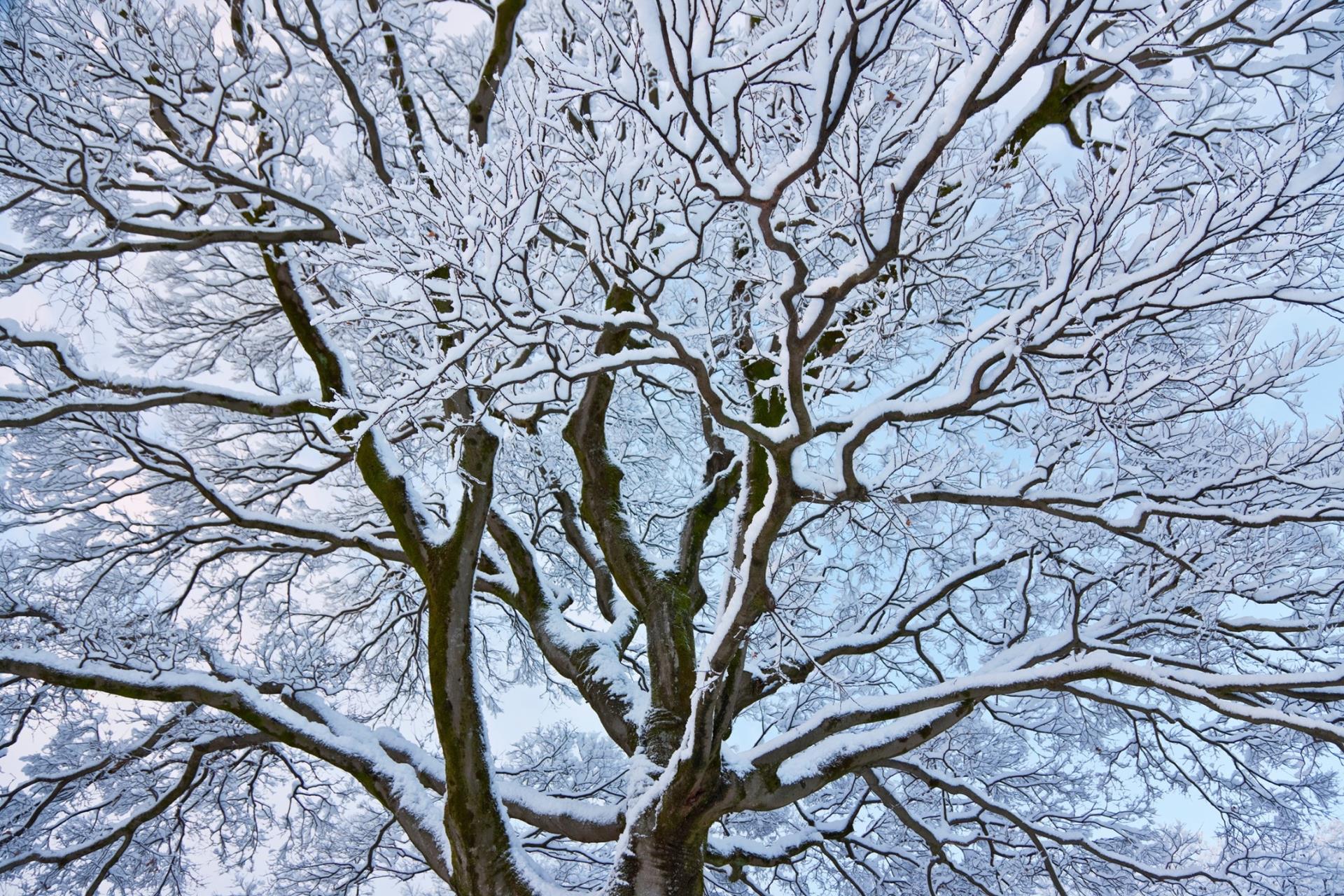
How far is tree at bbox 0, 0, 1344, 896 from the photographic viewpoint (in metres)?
2.96

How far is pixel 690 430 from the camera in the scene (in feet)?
24.0

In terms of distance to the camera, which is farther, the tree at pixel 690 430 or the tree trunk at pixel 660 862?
the tree trunk at pixel 660 862

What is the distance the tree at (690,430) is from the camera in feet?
9.70

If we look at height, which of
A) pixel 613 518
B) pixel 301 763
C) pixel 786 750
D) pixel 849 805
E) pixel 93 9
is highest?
pixel 93 9

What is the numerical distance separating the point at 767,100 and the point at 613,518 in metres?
2.87

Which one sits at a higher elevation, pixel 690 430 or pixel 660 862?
pixel 690 430

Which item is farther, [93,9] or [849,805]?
[849,805]

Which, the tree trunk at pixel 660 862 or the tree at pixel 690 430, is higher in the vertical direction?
the tree at pixel 690 430

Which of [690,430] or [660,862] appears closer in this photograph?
[660,862]

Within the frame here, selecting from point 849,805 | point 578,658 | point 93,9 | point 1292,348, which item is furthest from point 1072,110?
point 849,805

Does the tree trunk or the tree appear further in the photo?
the tree trunk

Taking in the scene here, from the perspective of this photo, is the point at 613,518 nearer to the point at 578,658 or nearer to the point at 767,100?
the point at 578,658

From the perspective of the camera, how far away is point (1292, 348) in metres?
3.39

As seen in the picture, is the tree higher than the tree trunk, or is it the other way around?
the tree
